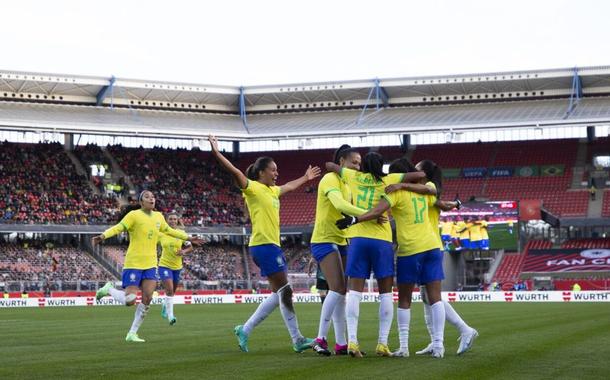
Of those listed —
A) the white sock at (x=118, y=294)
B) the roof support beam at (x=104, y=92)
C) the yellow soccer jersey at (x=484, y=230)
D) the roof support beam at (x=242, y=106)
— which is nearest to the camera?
the white sock at (x=118, y=294)

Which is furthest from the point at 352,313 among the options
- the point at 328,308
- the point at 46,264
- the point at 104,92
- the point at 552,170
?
the point at 552,170

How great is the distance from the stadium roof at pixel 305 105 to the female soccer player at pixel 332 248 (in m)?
50.7

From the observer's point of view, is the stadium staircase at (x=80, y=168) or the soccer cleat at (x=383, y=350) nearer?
the soccer cleat at (x=383, y=350)

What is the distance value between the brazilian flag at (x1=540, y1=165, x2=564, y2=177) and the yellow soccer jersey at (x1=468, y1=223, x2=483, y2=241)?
13.7 meters

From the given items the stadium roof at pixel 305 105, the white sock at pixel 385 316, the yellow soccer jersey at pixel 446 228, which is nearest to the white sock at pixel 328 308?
the white sock at pixel 385 316

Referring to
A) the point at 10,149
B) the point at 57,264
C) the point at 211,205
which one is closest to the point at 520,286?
the point at 211,205

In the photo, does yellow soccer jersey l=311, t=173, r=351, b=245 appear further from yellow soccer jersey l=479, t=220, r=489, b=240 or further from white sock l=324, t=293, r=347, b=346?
yellow soccer jersey l=479, t=220, r=489, b=240

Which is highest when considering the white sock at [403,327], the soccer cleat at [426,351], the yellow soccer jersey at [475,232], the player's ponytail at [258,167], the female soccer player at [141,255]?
the yellow soccer jersey at [475,232]

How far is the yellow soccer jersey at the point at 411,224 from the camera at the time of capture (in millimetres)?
11891

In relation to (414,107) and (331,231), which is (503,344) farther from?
(414,107)

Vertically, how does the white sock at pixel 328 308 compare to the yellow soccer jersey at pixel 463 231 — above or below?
below

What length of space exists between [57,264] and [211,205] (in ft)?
47.1

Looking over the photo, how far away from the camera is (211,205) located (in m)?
68.2

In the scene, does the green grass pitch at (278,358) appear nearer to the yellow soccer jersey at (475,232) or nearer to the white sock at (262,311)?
the white sock at (262,311)
